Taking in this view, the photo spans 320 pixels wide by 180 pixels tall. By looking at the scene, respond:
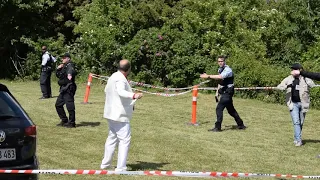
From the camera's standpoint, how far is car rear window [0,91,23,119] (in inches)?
255

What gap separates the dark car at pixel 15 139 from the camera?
6.27 meters

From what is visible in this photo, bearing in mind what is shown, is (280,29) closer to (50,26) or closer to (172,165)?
(50,26)

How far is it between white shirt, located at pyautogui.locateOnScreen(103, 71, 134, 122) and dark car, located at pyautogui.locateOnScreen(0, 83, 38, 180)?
5.95ft

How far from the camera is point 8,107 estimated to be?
658 centimetres

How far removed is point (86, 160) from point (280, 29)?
1958 cm

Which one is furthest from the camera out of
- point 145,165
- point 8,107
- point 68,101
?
point 68,101

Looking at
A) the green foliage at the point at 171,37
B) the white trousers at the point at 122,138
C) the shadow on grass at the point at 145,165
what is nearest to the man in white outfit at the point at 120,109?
the white trousers at the point at 122,138

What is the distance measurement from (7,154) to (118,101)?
233 centimetres

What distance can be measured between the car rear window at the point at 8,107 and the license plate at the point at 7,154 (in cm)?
41

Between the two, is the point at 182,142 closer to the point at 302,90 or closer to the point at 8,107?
the point at 302,90

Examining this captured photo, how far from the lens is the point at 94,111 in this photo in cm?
1600

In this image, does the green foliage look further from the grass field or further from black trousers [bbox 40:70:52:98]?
black trousers [bbox 40:70:52:98]

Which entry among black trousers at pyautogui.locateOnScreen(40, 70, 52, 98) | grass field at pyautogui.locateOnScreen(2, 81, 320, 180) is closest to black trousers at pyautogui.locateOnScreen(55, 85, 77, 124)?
grass field at pyautogui.locateOnScreen(2, 81, 320, 180)

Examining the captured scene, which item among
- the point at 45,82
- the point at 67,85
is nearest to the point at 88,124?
the point at 67,85
